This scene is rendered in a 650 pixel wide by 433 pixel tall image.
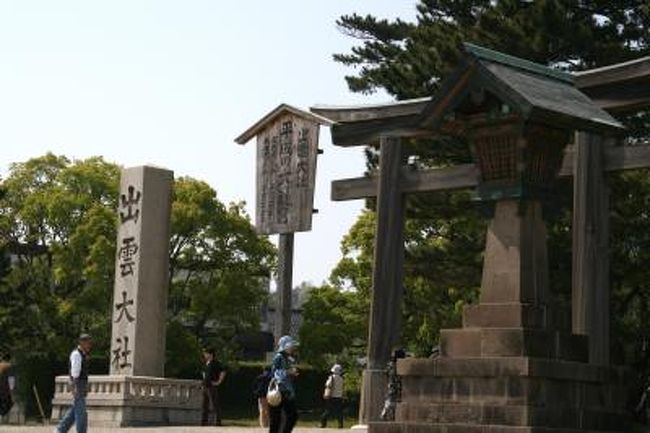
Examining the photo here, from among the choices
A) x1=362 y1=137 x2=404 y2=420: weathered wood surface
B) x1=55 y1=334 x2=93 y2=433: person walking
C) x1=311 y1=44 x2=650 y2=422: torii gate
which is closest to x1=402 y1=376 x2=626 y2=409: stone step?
x1=311 y1=44 x2=650 y2=422: torii gate

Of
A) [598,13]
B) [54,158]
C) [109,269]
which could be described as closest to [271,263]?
[109,269]

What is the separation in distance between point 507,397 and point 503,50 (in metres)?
11.3

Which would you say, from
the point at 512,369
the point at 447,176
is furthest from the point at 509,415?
the point at 447,176

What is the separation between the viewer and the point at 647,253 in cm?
2305

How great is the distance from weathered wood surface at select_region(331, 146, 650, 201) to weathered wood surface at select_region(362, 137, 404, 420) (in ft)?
0.85

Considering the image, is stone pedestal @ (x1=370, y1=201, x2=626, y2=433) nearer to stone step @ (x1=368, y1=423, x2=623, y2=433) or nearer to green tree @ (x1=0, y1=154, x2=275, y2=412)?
stone step @ (x1=368, y1=423, x2=623, y2=433)

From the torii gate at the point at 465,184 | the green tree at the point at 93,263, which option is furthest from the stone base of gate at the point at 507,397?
the green tree at the point at 93,263

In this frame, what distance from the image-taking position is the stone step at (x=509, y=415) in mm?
13133

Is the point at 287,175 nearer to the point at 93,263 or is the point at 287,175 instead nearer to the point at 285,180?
the point at 285,180

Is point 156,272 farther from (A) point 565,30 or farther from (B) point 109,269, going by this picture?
(B) point 109,269

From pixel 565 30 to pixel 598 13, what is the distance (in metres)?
2.05

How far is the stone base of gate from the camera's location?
13.2 m

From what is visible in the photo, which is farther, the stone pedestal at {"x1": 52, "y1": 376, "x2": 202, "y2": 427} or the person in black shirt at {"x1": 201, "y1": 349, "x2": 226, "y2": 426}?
the person in black shirt at {"x1": 201, "y1": 349, "x2": 226, "y2": 426}

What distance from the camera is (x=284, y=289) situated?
17.5 m
